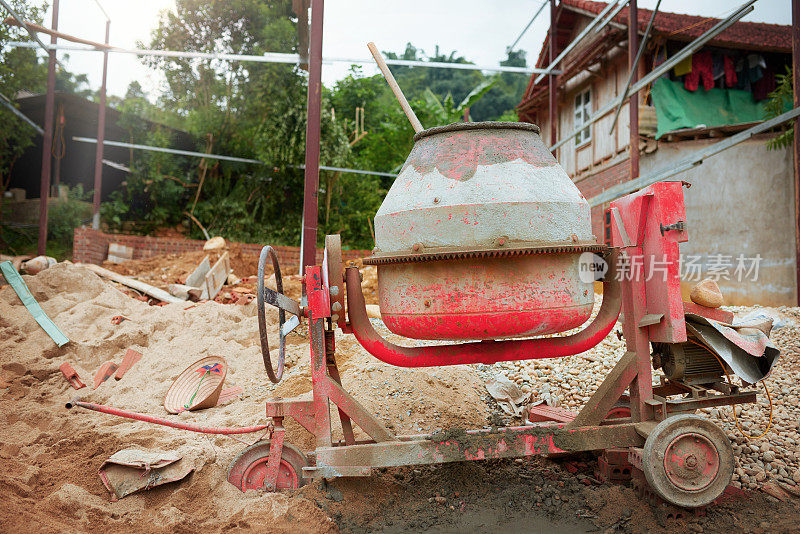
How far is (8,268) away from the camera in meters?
6.32

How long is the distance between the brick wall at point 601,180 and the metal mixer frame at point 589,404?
8347mm

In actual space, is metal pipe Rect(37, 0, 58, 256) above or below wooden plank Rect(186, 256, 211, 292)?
above

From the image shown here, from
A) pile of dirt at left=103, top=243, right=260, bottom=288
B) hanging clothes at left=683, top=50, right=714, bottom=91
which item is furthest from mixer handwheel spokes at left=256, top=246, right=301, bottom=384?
hanging clothes at left=683, top=50, right=714, bottom=91

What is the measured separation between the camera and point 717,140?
10.3 metres

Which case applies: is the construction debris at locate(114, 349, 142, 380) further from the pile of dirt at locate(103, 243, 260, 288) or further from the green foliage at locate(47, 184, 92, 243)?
the green foliage at locate(47, 184, 92, 243)

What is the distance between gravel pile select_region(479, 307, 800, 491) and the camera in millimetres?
3260

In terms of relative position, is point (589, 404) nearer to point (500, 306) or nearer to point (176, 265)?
point (500, 306)

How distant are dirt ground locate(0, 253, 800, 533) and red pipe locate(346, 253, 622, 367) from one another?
771 mm

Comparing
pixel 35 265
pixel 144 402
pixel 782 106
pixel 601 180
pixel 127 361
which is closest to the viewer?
pixel 144 402

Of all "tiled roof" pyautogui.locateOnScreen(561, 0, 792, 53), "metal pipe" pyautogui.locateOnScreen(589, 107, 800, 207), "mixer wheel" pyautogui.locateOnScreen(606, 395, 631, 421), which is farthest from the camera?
"tiled roof" pyautogui.locateOnScreen(561, 0, 792, 53)

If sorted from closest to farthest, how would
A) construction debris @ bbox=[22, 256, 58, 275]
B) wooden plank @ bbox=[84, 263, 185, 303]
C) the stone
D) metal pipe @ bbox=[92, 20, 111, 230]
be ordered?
wooden plank @ bbox=[84, 263, 185, 303]
construction debris @ bbox=[22, 256, 58, 275]
the stone
metal pipe @ bbox=[92, 20, 111, 230]

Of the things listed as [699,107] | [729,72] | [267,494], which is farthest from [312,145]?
[729,72]

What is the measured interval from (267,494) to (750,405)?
3690 millimetres

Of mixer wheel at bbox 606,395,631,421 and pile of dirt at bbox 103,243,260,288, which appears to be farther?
pile of dirt at bbox 103,243,260,288
